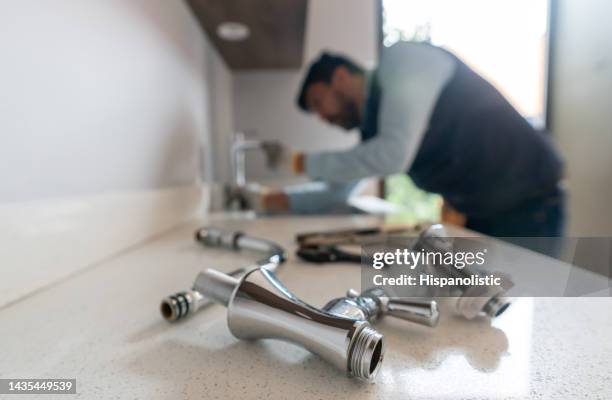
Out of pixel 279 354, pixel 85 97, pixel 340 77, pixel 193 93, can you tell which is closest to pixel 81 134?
pixel 85 97

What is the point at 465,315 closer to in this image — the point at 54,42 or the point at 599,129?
the point at 54,42

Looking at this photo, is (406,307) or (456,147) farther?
(456,147)

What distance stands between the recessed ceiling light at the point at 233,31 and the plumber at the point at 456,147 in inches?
17.8

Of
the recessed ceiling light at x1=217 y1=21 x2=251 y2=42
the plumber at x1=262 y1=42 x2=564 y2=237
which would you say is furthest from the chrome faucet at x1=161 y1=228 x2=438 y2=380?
the recessed ceiling light at x1=217 y1=21 x2=251 y2=42

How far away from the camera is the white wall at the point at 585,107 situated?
1.55 metres

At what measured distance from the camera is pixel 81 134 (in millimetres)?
489

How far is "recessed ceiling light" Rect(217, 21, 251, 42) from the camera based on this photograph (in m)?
1.19

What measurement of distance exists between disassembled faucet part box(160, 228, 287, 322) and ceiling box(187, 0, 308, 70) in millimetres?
730

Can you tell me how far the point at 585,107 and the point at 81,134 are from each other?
6.50 feet

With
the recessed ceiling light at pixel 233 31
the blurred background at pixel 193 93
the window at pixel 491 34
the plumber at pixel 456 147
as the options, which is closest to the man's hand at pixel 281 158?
the plumber at pixel 456 147

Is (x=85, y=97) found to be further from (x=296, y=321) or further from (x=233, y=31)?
(x=233, y=31)

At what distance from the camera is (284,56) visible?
1644 millimetres

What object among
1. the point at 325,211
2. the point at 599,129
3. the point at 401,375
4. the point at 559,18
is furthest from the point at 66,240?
the point at 559,18

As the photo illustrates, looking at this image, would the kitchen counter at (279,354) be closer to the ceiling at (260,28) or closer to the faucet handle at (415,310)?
the faucet handle at (415,310)
